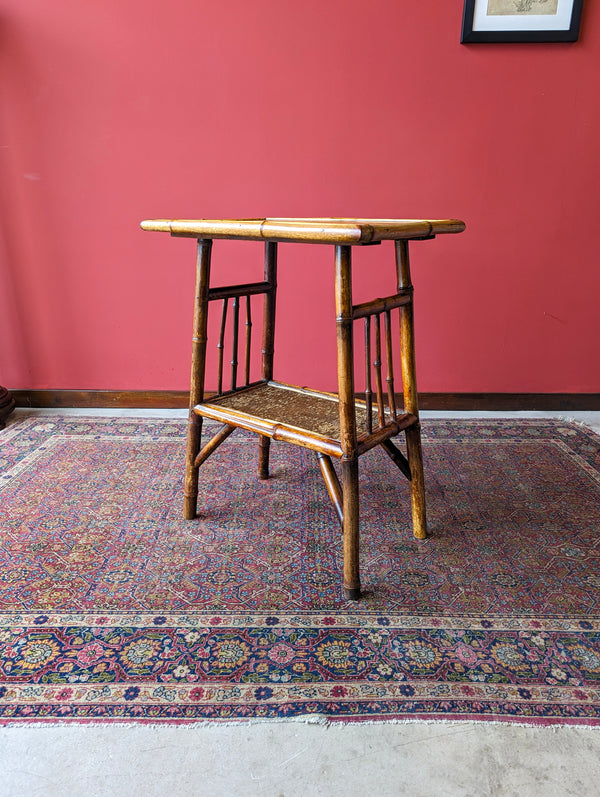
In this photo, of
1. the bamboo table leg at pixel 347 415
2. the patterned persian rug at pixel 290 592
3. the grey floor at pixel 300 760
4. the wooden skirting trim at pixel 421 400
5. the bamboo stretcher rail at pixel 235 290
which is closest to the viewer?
the grey floor at pixel 300 760

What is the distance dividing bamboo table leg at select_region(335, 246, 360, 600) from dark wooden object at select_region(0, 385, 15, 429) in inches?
80.6


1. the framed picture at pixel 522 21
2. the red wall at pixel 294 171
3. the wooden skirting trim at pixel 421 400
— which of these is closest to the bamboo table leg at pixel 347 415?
the red wall at pixel 294 171

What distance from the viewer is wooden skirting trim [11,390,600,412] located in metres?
3.05

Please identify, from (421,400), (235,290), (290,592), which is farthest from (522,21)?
(290,592)

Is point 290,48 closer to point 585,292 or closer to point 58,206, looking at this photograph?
point 58,206

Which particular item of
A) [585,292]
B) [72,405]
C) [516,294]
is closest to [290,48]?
[516,294]

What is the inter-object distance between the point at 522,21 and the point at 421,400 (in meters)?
1.81

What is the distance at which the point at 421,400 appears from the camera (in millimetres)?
3062

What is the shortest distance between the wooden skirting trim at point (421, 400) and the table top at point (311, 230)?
144 centimetres

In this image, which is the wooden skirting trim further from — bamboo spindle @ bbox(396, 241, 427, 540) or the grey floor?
the grey floor

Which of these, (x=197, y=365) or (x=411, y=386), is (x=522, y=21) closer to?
(x=411, y=386)

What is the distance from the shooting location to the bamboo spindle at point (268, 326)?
211cm

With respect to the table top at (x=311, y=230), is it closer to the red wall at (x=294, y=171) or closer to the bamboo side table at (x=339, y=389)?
the bamboo side table at (x=339, y=389)

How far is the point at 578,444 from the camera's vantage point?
266 centimetres
